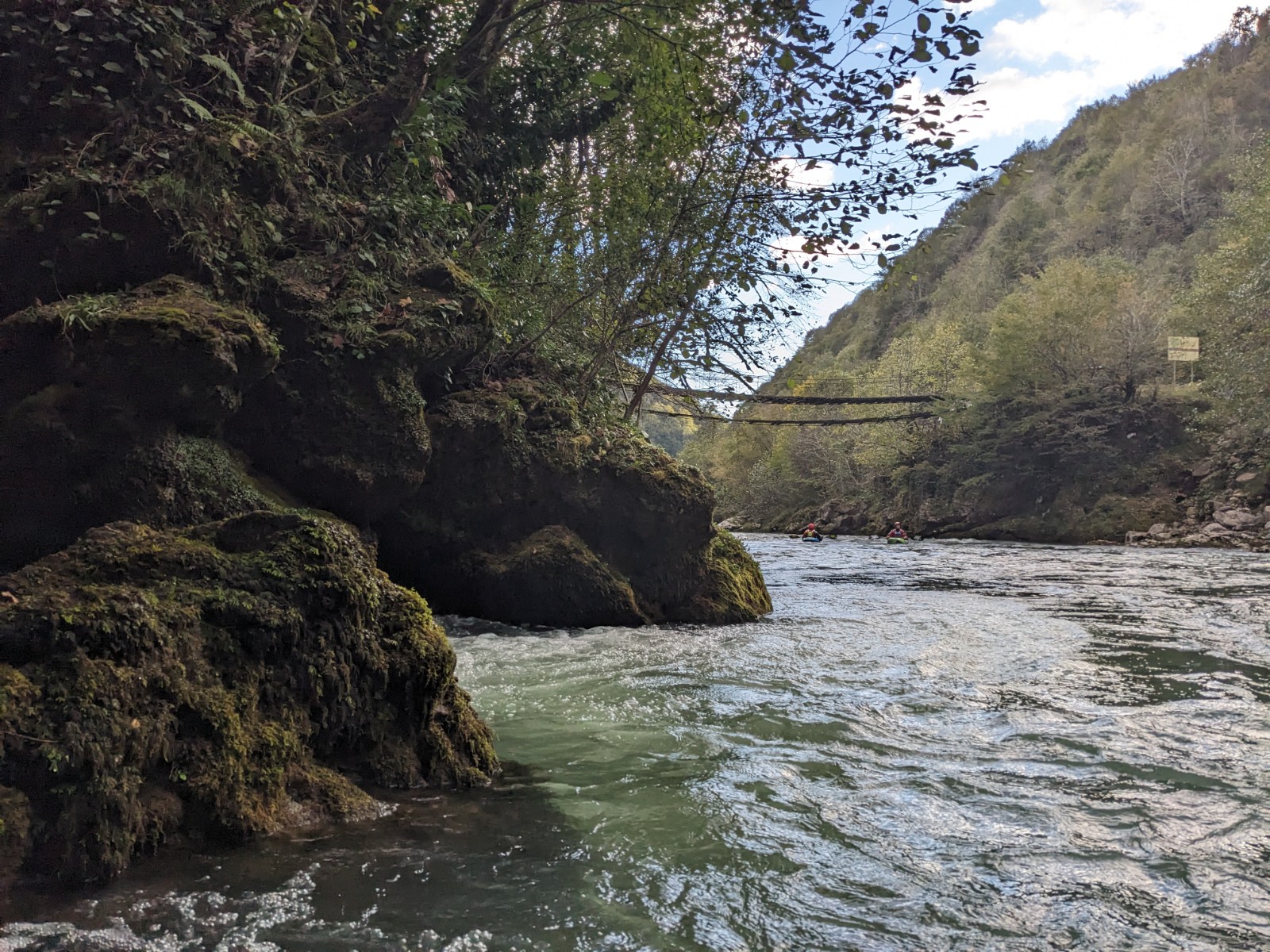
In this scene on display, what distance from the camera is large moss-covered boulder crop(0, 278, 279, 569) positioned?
3.95 metres

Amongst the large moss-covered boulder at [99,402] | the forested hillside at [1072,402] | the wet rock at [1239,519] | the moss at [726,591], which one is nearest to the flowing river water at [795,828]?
the moss at [726,591]

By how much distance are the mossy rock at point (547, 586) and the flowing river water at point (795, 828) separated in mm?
1496

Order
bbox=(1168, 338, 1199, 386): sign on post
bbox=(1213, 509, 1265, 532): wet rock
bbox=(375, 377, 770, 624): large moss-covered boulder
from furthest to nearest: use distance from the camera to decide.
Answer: bbox=(1168, 338, 1199, 386): sign on post → bbox=(1213, 509, 1265, 532): wet rock → bbox=(375, 377, 770, 624): large moss-covered boulder

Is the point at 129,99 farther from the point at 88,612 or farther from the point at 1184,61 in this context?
the point at 1184,61

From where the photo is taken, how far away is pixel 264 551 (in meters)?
3.05

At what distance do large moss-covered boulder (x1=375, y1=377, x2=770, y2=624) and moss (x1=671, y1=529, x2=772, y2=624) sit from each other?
20 millimetres

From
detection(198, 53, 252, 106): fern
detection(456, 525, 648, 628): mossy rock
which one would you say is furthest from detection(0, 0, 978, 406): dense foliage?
detection(456, 525, 648, 628): mossy rock

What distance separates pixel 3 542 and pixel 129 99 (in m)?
3.00

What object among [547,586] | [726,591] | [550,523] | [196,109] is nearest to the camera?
[196,109]

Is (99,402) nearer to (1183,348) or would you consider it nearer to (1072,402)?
(1072,402)

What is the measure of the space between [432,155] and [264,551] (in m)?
4.98

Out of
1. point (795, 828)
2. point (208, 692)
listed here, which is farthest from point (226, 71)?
point (795, 828)

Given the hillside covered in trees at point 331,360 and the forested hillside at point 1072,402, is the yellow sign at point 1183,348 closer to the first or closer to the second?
the forested hillside at point 1072,402

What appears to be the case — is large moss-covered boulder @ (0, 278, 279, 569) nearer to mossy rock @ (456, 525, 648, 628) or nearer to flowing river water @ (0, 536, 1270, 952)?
flowing river water @ (0, 536, 1270, 952)
